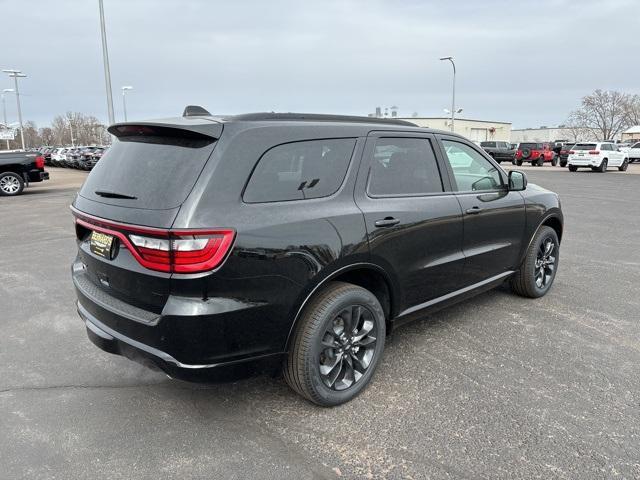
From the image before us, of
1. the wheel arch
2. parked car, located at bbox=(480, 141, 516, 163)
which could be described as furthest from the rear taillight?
parked car, located at bbox=(480, 141, 516, 163)

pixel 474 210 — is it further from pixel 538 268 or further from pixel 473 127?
pixel 473 127

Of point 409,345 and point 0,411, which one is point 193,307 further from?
point 409,345

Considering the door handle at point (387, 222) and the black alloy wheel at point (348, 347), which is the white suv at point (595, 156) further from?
the black alloy wheel at point (348, 347)

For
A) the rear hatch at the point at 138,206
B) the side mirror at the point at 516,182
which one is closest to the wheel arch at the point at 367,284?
the rear hatch at the point at 138,206

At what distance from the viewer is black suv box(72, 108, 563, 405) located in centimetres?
252

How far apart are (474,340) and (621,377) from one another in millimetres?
1034

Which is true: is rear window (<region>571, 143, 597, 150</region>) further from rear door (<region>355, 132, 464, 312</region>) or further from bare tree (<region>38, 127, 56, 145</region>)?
bare tree (<region>38, 127, 56, 145</region>)

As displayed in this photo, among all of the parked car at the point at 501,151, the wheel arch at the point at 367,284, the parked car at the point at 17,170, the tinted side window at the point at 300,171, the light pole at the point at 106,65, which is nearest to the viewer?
the tinted side window at the point at 300,171

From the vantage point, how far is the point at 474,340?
406 cm

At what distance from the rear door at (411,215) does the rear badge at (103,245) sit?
146 cm

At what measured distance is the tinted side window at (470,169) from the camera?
4031 millimetres

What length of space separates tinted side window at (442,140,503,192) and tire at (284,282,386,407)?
1.42m

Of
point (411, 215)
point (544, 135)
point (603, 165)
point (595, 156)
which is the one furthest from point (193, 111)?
point (544, 135)

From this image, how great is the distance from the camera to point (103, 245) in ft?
9.43
